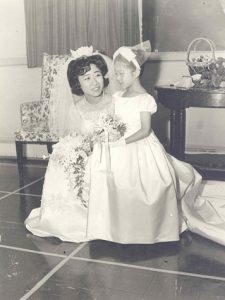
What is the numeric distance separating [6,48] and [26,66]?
1.22 ft

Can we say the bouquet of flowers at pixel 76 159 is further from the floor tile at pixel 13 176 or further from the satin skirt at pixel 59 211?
the floor tile at pixel 13 176

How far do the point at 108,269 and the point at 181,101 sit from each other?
5.97 ft

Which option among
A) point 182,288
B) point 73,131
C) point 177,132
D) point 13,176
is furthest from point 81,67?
point 13,176

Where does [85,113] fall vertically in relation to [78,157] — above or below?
above

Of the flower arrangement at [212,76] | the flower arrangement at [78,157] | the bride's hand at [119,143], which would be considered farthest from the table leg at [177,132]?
the bride's hand at [119,143]

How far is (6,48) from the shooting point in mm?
5633

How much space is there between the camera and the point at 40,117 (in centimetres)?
481

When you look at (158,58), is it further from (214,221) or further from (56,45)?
(214,221)

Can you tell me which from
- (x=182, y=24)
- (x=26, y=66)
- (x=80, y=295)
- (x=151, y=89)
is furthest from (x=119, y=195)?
(x=26, y=66)

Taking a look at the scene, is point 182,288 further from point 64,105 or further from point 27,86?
point 27,86

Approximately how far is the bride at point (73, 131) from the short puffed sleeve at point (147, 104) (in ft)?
1.05

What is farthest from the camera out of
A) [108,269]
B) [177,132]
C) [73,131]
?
[177,132]

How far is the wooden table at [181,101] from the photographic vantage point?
3494mm

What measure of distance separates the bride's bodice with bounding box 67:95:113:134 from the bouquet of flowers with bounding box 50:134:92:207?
293 mm
